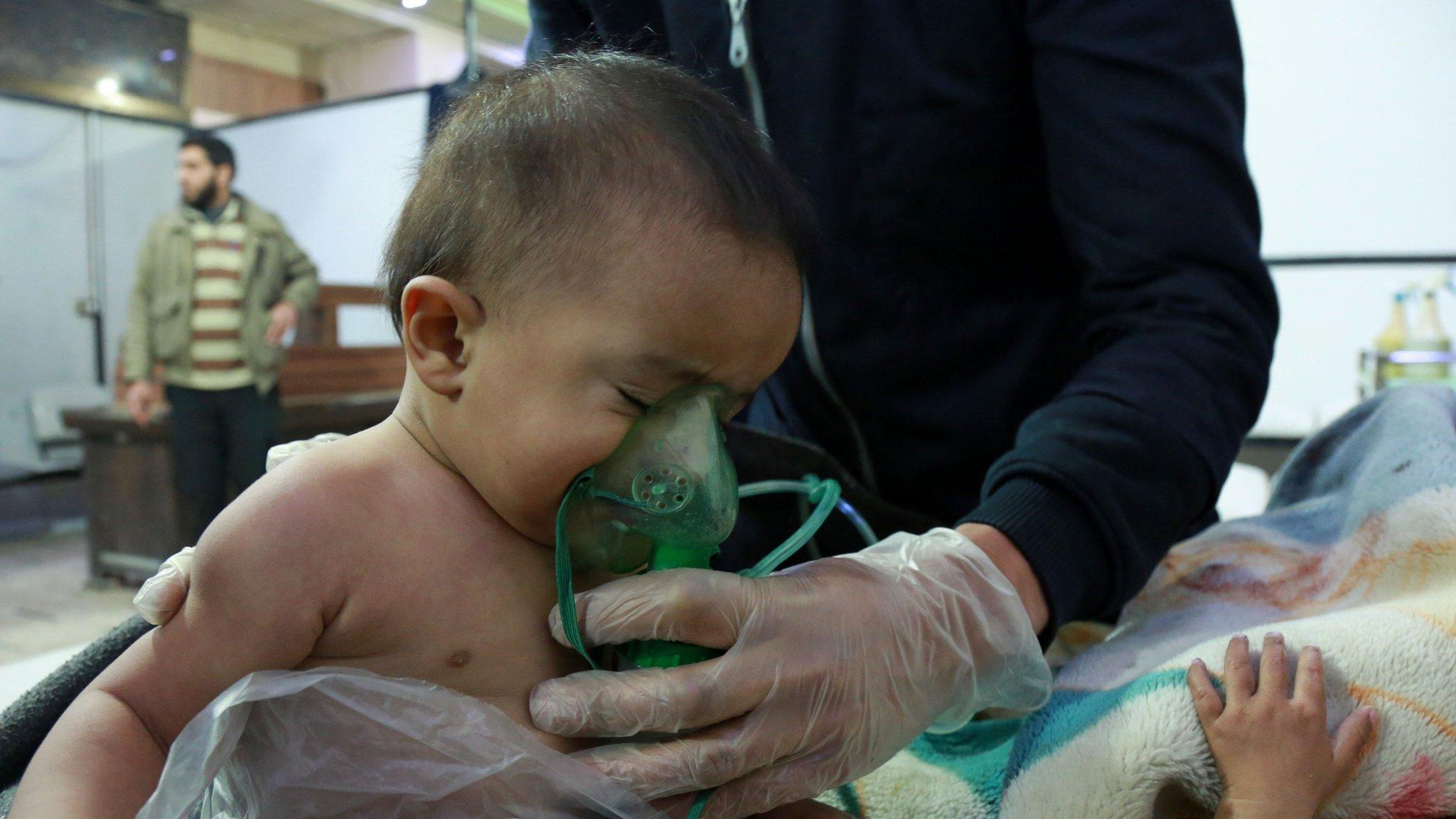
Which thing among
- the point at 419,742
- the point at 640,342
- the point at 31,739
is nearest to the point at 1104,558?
the point at 640,342

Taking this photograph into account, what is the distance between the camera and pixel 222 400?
127 inches

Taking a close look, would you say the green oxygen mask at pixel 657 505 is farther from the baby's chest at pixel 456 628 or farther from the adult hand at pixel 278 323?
the adult hand at pixel 278 323

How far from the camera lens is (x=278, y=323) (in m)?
3.24

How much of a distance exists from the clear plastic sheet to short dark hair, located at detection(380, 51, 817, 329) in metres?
0.25

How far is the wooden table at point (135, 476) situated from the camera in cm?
340

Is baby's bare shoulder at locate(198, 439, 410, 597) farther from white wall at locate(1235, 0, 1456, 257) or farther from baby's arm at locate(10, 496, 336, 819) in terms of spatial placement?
white wall at locate(1235, 0, 1456, 257)

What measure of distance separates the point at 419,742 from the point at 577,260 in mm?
308

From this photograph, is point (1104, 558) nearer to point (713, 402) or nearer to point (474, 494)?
point (713, 402)

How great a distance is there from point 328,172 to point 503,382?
438cm

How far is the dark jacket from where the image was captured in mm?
895

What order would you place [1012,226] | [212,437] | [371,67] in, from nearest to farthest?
[1012,226], [212,437], [371,67]

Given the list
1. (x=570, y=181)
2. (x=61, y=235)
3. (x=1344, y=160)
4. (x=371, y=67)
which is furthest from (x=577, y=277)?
(x=61, y=235)

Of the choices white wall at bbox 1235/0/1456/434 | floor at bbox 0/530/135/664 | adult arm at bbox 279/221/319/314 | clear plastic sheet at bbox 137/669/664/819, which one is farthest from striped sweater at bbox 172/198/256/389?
white wall at bbox 1235/0/1456/434

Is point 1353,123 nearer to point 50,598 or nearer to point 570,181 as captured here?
point 570,181
